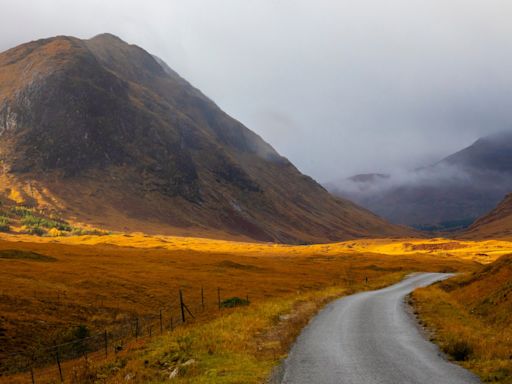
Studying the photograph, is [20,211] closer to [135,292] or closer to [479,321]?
[135,292]

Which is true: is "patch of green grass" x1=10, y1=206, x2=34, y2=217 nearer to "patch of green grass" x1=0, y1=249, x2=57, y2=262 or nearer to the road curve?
"patch of green grass" x1=0, y1=249, x2=57, y2=262

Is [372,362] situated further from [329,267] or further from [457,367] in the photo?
[329,267]

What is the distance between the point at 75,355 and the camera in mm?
32000

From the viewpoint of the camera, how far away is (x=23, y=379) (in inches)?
1004

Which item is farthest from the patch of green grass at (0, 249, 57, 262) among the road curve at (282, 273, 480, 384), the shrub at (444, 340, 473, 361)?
the shrub at (444, 340, 473, 361)

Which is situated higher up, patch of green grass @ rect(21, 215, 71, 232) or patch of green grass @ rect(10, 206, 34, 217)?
patch of green grass @ rect(10, 206, 34, 217)

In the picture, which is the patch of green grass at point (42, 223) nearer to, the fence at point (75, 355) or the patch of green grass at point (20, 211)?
the patch of green grass at point (20, 211)

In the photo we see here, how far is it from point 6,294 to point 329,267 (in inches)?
2780

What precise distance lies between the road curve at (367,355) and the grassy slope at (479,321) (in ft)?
2.82

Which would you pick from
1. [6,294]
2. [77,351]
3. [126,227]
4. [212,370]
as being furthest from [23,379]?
[126,227]

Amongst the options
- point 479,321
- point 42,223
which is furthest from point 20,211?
point 479,321

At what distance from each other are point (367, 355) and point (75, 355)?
21937 millimetres

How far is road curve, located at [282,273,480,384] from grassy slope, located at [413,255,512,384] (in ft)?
2.82

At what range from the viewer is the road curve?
15.6m
